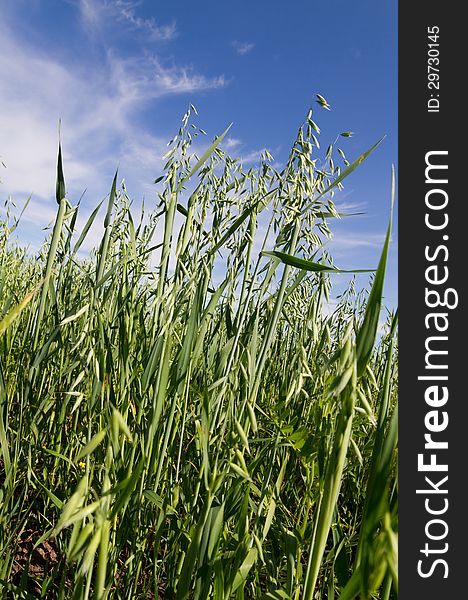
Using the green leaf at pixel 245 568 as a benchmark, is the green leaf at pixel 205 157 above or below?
above

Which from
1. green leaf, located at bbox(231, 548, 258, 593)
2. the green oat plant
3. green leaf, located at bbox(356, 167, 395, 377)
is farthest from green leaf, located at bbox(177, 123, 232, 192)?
green leaf, located at bbox(231, 548, 258, 593)

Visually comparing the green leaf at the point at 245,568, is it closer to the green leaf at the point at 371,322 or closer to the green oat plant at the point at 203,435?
the green oat plant at the point at 203,435

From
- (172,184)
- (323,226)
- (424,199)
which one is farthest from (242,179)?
(424,199)

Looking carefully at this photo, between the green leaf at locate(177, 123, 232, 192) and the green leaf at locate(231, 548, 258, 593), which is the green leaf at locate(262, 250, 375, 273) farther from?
the green leaf at locate(231, 548, 258, 593)

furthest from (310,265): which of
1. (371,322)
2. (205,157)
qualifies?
(205,157)

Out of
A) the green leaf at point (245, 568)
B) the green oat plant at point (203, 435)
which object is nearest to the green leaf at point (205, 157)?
the green oat plant at point (203, 435)

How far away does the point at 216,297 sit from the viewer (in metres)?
1.07

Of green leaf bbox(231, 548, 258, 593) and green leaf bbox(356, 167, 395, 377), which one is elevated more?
green leaf bbox(356, 167, 395, 377)

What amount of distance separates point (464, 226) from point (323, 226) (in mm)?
691

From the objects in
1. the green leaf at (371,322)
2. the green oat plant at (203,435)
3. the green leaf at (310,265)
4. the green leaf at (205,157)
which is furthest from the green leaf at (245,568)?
the green leaf at (205,157)

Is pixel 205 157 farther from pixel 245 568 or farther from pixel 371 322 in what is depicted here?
pixel 245 568

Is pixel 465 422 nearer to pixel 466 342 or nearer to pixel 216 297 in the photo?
pixel 466 342

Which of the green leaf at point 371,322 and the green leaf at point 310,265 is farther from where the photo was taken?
the green leaf at point 310,265

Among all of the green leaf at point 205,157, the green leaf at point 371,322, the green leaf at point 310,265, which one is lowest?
the green leaf at point 371,322
